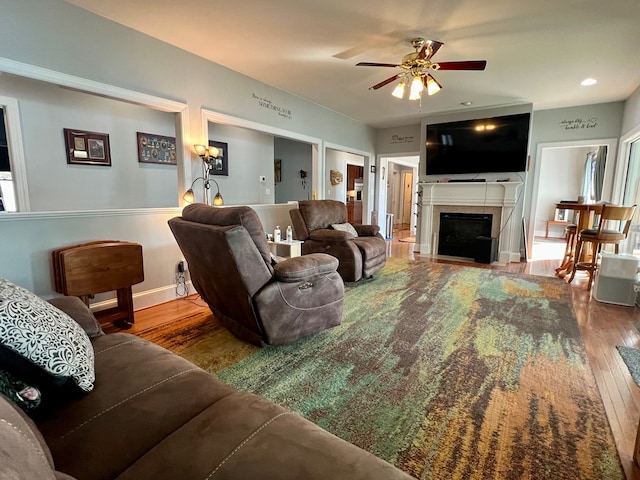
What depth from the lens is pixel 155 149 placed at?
4.54 meters

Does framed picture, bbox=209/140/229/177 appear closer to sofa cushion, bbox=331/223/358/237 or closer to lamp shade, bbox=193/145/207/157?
lamp shade, bbox=193/145/207/157

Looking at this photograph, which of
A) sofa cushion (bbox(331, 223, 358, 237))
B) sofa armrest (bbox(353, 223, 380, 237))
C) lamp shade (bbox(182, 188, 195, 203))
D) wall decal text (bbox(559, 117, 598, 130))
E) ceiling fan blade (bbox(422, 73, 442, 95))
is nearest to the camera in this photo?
ceiling fan blade (bbox(422, 73, 442, 95))

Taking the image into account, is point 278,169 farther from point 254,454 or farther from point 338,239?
point 254,454

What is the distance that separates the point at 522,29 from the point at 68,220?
415 cm

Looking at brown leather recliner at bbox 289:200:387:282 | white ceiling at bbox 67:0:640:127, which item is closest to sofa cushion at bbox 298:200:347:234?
brown leather recliner at bbox 289:200:387:282

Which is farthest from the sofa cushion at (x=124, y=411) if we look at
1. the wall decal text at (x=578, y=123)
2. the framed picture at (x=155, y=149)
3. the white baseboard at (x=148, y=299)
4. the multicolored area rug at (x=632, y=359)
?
the wall decal text at (x=578, y=123)

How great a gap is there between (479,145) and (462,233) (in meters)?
1.55

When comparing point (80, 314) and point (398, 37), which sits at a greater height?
point (398, 37)

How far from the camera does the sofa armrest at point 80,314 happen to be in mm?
1447

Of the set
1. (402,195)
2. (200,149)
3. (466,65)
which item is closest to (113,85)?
(200,149)

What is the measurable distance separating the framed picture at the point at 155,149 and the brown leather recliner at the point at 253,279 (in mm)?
2659

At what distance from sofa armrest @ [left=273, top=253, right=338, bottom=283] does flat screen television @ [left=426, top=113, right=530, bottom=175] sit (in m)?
4.39

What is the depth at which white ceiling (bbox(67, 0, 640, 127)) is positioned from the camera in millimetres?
2494

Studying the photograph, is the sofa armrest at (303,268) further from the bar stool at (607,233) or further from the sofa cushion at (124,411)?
the bar stool at (607,233)
